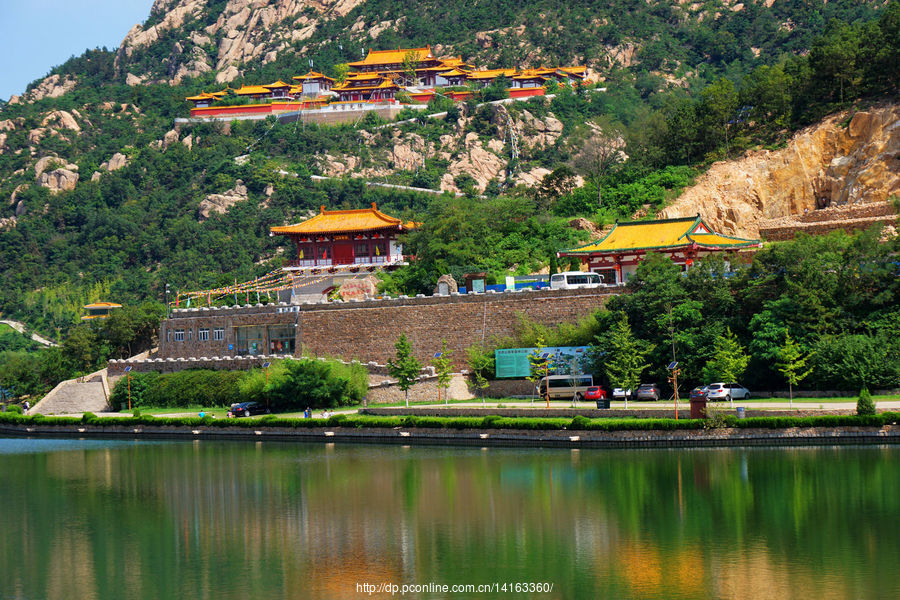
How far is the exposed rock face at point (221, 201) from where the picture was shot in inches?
3920

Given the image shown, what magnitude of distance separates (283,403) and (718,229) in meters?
24.7

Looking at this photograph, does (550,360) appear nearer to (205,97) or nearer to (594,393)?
(594,393)

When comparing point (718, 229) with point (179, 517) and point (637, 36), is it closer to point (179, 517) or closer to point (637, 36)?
point (179, 517)

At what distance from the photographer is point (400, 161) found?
103 metres

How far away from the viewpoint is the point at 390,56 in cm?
11688

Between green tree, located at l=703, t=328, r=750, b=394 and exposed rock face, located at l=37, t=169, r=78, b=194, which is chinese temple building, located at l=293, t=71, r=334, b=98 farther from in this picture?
green tree, located at l=703, t=328, r=750, b=394

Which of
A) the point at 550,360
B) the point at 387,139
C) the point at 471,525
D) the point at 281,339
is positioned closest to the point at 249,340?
the point at 281,339

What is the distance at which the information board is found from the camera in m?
45.3

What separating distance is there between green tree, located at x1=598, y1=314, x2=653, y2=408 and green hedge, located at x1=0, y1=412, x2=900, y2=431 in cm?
488

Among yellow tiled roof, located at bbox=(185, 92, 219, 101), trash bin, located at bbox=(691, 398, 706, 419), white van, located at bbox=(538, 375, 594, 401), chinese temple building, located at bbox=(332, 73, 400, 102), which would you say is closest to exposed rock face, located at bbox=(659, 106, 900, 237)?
white van, located at bbox=(538, 375, 594, 401)

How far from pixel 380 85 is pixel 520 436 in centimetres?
7770

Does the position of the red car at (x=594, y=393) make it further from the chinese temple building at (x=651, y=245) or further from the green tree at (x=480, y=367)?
the chinese temple building at (x=651, y=245)

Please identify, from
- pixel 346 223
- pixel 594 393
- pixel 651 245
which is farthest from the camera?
pixel 346 223

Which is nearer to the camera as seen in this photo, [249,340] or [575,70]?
[249,340]
